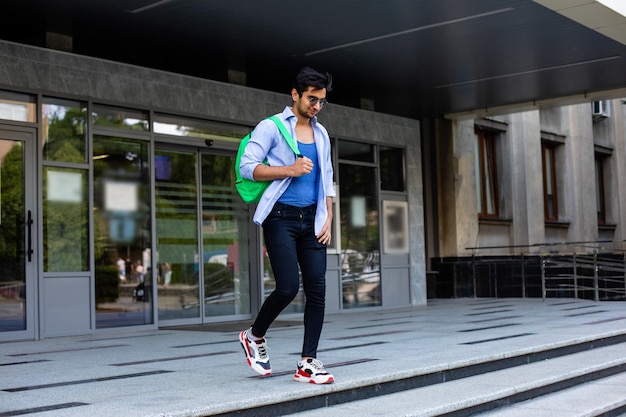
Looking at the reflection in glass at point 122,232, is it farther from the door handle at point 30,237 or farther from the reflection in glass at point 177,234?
the door handle at point 30,237

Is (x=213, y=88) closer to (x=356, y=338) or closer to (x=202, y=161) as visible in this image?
(x=202, y=161)

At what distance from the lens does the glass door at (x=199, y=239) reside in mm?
11320

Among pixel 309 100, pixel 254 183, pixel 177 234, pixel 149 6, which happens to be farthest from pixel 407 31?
pixel 254 183

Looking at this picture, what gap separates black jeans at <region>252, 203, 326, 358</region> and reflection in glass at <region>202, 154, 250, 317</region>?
22.8ft

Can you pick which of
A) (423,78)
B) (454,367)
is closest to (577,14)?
(423,78)

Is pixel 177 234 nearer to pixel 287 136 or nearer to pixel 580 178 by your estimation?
pixel 287 136

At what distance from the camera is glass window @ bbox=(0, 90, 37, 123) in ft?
31.0

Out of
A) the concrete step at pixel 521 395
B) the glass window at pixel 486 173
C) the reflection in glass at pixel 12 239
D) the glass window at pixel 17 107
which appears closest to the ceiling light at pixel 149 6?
the glass window at pixel 17 107

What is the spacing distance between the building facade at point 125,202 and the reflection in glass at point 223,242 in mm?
20

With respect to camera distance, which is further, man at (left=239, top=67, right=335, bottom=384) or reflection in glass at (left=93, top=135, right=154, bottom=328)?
reflection in glass at (left=93, top=135, right=154, bottom=328)

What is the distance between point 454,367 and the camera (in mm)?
6090

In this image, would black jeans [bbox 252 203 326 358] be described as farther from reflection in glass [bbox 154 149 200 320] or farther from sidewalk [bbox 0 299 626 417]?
reflection in glass [bbox 154 149 200 320]

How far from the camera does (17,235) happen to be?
9.51 meters

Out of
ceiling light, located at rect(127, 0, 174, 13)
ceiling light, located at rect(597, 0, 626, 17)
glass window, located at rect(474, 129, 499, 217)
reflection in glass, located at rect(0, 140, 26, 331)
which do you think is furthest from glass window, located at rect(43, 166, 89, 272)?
glass window, located at rect(474, 129, 499, 217)
